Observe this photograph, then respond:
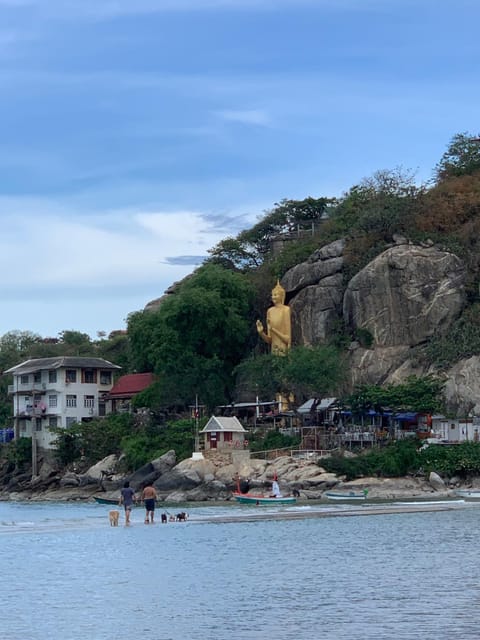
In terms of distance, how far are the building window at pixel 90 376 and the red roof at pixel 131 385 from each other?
1.92 meters

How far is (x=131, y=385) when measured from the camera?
85.3m

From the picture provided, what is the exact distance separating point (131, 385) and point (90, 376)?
4507mm

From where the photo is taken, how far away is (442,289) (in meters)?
72.1

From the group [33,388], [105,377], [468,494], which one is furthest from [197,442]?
[33,388]

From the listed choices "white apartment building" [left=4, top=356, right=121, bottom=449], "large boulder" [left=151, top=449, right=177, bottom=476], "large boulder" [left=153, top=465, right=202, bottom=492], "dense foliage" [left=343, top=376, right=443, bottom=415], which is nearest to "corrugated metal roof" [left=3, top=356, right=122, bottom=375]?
"white apartment building" [left=4, top=356, right=121, bottom=449]

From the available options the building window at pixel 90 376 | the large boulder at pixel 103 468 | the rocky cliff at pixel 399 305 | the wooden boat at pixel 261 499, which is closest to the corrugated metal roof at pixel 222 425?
the rocky cliff at pixel 399 305

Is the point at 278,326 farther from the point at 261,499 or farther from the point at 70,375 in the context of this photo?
the point at 261,499

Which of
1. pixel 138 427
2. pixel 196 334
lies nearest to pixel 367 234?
pixel 196 334

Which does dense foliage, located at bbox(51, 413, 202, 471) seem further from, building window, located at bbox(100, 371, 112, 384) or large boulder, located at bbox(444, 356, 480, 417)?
large boulder, located at bbox(444, 356, 480, 417)

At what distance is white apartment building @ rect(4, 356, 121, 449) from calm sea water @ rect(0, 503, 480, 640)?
129ft

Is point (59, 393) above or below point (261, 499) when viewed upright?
above

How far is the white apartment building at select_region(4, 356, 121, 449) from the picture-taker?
86.6 metres

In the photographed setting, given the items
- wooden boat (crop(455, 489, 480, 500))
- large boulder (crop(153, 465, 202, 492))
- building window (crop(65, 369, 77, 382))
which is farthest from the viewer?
building window (crop(65, 369, 77, 382))

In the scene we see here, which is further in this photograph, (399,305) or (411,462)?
(399,305)
